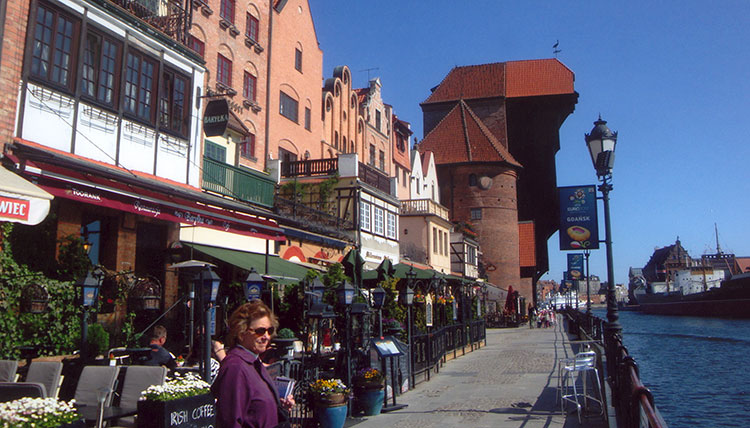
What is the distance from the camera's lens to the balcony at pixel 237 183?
648 inches

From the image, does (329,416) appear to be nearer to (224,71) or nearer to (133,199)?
(133,199)

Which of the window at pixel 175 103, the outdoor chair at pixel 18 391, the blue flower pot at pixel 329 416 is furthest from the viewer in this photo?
the window at pixel 175 103

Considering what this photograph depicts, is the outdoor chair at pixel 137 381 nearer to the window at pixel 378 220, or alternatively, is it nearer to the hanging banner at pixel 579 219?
the hanging banner at pixel 579 219

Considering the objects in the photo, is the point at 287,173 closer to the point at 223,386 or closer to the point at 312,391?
the point at 312,391

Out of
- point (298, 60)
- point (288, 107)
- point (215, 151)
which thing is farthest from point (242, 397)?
point (298, 60)

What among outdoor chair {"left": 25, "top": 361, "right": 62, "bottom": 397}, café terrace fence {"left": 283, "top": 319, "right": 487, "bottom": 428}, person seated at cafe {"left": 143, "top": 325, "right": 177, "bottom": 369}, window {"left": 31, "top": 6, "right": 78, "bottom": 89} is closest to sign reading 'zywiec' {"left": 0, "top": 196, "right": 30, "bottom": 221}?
outdoor chair {"left": 25, "top": 361, "right": 62, "bottom": 397}

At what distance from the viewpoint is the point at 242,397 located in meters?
3.36

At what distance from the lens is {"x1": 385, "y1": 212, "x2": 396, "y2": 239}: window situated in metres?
29.5

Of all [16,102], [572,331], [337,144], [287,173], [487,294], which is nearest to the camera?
[16,102]

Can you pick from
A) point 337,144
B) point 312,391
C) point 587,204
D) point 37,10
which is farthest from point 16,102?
point 337,144

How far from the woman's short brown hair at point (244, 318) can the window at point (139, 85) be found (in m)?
10.1

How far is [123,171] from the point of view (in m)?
12.2

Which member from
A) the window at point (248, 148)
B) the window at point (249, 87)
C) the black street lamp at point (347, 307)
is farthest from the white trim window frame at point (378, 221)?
the black street lamp at point (347, 307)

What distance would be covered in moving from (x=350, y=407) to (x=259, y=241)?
9466 mm
